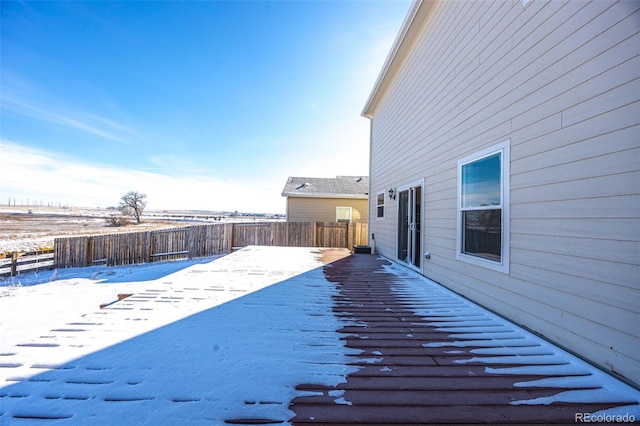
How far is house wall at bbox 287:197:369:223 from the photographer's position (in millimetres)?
13141

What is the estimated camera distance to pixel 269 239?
10.8 m

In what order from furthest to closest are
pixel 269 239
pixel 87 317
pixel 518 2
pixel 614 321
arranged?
pixel 269 239
pixel 518 2
pixel 87 317
pixel 614 321

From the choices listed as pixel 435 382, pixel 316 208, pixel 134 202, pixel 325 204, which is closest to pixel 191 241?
pixel 316 208

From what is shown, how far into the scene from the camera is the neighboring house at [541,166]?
5.46ft

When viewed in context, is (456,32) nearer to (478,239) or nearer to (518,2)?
(518,2)

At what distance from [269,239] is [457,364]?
31.4 ft

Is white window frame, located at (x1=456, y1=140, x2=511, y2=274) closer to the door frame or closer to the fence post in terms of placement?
the door frame

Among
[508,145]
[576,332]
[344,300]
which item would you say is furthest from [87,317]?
[508,145]

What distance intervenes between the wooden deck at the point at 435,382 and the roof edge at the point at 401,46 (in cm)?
511

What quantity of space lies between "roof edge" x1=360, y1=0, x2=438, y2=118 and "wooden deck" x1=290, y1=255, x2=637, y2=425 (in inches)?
201

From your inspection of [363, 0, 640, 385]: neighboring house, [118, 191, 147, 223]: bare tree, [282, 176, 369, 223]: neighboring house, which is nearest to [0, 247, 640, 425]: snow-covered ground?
[363, 0, 640, 385]: neighboring house

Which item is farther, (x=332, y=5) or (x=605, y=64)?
(x=332, y=5)

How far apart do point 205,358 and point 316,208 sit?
11.5 m

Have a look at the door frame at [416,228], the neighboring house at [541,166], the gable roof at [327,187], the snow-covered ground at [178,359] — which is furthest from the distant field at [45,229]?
the neighboring house at [541,166]
